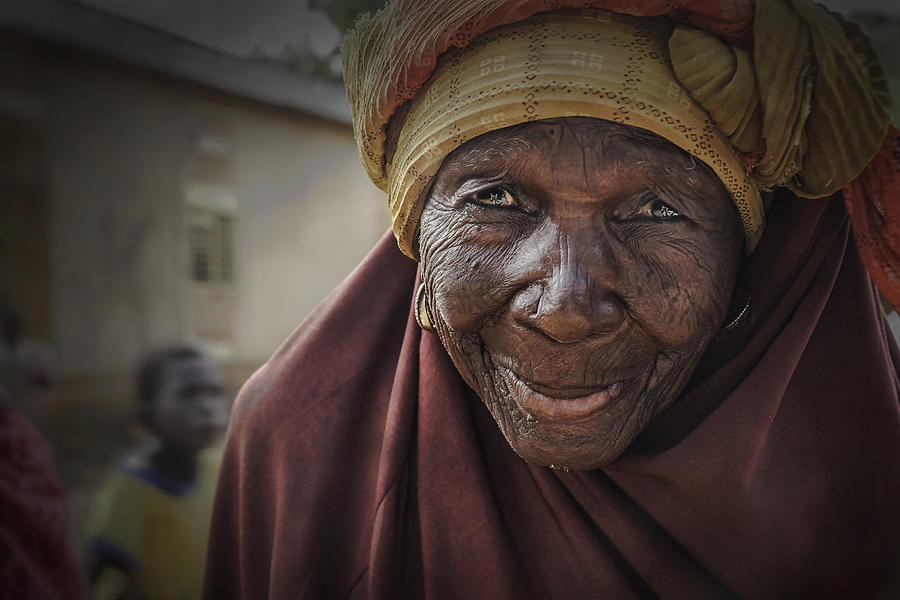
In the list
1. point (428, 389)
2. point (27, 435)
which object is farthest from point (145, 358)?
point (428, 389)

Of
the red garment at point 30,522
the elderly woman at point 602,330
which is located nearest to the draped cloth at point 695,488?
the elderly woman at point 602,330

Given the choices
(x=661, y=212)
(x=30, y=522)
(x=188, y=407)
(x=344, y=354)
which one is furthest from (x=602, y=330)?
(x=188, y=407)

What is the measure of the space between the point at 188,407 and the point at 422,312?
2121 millimetres

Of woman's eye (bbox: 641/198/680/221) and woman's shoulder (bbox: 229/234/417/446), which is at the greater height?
woman's eye (bbox: 641/198/680/221)

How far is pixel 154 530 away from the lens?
2.88 meters

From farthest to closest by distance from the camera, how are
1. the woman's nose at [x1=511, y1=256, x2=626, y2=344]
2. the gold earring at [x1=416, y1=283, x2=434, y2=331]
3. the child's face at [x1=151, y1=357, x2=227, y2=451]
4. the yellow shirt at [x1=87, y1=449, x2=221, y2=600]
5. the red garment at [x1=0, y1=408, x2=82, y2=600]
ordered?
1. the child's face at [x1=151, y1=357, x2=227, y2=451]
2. the yellow shirt at [x1=87, y1=449, x2=221, y2=600]
3. the red garment at [x1=0, y1=408, x2=82, y2=600]
4. the gold earring at [x1=416, y1=283, x2=434, y2=331]
5. the woman's nose at [x1=511, y1=256, x2=626, y2=344]

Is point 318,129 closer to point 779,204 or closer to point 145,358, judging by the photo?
point 145,358

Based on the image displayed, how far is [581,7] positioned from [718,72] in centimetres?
29

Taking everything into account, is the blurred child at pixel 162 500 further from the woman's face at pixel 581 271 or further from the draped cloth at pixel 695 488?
the woman's face at pixel 581 271

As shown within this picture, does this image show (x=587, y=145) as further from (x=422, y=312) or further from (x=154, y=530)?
(x=154, y=530)

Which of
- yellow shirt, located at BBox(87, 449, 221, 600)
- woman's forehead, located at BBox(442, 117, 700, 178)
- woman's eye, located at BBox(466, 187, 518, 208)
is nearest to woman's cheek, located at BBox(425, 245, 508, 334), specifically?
woman's eye, located at BBox(466, 187, 518, 208)

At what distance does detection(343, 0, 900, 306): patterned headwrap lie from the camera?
1274 millimetres

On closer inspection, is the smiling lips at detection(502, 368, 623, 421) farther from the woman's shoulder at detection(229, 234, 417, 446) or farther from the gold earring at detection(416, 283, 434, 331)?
the woman's shoulder at detection(229, 234, 417, 446)

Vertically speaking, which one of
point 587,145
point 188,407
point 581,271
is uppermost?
point 587,145
